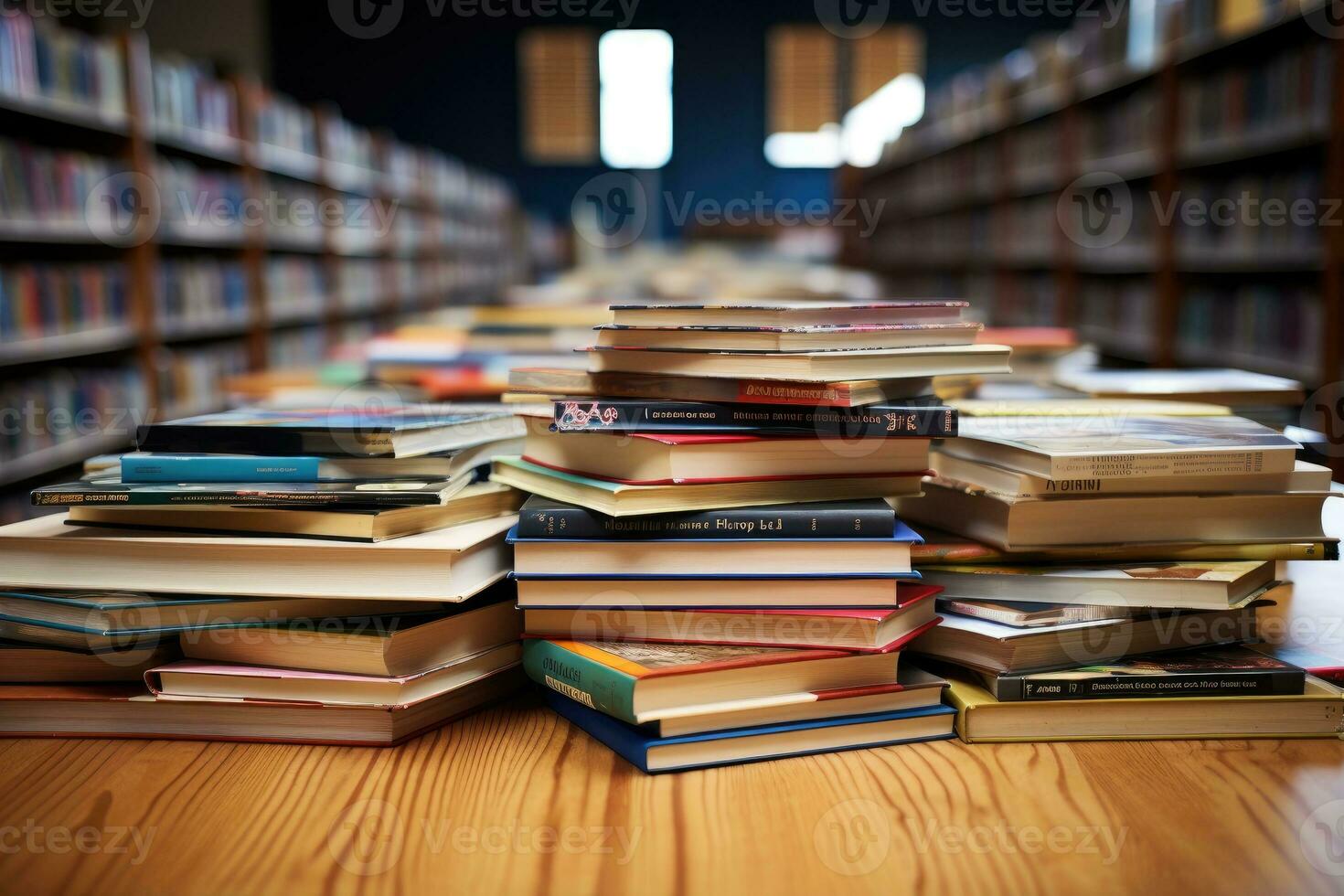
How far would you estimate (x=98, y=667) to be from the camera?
757 millimetres

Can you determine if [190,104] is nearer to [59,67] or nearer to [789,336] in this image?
[59,67]

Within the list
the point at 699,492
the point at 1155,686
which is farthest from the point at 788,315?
the point at 1155,686

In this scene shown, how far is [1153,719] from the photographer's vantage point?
730mm

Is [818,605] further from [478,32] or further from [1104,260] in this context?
[478,32]

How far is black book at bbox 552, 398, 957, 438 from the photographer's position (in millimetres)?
745

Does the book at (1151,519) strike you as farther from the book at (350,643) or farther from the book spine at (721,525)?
the book at (350,643)

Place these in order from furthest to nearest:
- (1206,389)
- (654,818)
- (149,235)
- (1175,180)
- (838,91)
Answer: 1. (838,91)
2. (1175,180)
3. (149,235)
4. (1206,389)
5. (654,818)

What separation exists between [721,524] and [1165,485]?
34 cm

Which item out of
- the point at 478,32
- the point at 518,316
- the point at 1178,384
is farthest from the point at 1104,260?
the point at 478,32

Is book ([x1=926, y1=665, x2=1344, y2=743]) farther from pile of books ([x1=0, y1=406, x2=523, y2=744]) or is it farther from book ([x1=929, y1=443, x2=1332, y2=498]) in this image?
pile of books ([x1=0, y1=406, x2=523, y2=744])

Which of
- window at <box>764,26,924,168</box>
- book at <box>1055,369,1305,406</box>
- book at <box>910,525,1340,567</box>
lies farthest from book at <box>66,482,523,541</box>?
window at <box>764,26,924,168</box>

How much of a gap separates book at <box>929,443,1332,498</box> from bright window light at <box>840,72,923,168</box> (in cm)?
929

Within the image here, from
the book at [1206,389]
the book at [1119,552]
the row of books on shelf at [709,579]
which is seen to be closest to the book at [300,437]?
the row of books on shelf at [709,579]

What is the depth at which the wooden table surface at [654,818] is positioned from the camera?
57 cm
